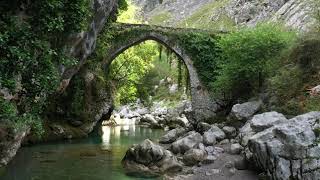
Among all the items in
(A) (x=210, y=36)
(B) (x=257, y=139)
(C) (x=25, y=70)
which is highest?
(A) (x=210, y=36)

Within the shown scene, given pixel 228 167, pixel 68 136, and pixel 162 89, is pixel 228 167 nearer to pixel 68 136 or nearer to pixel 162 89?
pixel 68 136

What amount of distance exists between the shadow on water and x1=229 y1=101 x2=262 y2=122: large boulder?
6.36 meters

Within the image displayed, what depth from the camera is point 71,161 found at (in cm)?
2077

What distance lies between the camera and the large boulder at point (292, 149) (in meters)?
13.4

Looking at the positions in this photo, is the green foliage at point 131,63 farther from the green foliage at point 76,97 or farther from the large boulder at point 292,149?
the large boulder at point 292,149

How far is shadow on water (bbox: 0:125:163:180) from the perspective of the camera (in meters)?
17.5

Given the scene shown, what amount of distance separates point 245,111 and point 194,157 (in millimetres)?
6276

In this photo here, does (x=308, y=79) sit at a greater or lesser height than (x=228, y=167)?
greater

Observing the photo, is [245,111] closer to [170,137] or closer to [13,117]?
[170,137]

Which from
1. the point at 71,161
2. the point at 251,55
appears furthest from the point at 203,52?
the point at 71,161

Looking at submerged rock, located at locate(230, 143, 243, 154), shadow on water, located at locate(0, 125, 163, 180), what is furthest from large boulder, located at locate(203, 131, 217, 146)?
shadow on water, located at locate(0, 125, 163, 180)

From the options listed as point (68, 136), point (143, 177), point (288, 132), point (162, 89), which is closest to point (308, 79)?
point (288, 132)

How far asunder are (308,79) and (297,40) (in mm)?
2719

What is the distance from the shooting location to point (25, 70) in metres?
12.7
